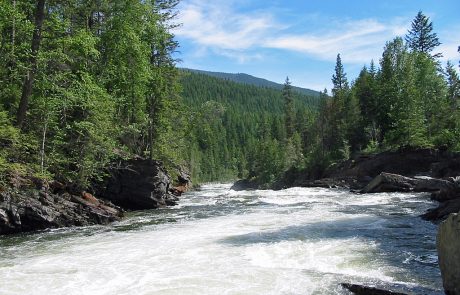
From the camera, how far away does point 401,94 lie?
53.8 meters

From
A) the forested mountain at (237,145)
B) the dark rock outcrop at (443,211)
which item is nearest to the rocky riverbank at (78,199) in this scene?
the dark rock outcrop at (443,211)

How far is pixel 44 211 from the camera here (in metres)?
17.8

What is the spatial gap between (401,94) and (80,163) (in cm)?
4347

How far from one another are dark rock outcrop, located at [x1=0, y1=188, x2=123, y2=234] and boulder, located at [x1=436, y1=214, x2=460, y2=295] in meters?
14.7

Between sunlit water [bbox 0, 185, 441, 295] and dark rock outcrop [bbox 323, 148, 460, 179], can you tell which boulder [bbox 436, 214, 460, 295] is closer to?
sunlit water [bbox 0, 185, 441, 295]

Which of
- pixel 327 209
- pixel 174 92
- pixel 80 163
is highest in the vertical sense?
pixel 174 92

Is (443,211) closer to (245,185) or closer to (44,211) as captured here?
(44,211)

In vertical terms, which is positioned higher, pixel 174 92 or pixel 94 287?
pixel 174 92

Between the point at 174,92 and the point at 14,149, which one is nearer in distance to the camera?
the point at 14,149

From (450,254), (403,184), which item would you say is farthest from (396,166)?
(450,254)

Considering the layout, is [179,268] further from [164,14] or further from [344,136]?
[344,136]

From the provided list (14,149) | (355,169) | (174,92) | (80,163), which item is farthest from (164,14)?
(355,169)

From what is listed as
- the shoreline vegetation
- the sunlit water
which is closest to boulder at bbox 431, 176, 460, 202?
the shoreline vegetation

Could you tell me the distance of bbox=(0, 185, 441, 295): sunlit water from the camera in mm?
9461
